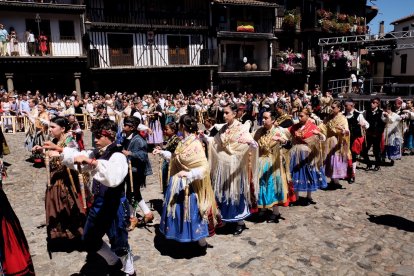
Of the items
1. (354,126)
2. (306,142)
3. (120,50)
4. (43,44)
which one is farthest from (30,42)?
(306,142)

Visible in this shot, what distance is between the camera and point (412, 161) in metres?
11.4

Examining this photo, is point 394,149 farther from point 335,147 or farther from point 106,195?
point 106,195

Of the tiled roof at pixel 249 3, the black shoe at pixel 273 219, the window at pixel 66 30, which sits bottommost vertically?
the black shoe at pixel 273 219

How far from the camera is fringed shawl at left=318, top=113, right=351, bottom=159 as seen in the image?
27.0 ft

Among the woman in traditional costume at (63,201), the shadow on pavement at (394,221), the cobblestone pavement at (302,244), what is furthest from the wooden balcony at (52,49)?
the shadow on pavement at (394,221)

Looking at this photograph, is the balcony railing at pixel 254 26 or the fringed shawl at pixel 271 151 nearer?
the fringed shawl at pixel 271 151

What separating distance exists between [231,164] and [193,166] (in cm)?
91

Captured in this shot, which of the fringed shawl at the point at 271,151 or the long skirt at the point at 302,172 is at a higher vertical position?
the fringed shawl at the point at 271,151

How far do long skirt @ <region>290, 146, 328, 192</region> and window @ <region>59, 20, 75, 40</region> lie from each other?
2081cm

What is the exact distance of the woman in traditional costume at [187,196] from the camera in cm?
502

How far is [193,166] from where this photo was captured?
199 inches

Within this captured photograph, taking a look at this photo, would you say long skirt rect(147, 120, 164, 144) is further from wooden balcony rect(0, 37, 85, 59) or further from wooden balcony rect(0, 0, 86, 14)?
wooden balcony rect(0, 0, 86, 14)

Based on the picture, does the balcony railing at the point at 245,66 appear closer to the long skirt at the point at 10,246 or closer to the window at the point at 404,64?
the window at the point at 404,64

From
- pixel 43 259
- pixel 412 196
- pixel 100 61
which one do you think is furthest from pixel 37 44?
pixel 412 196
